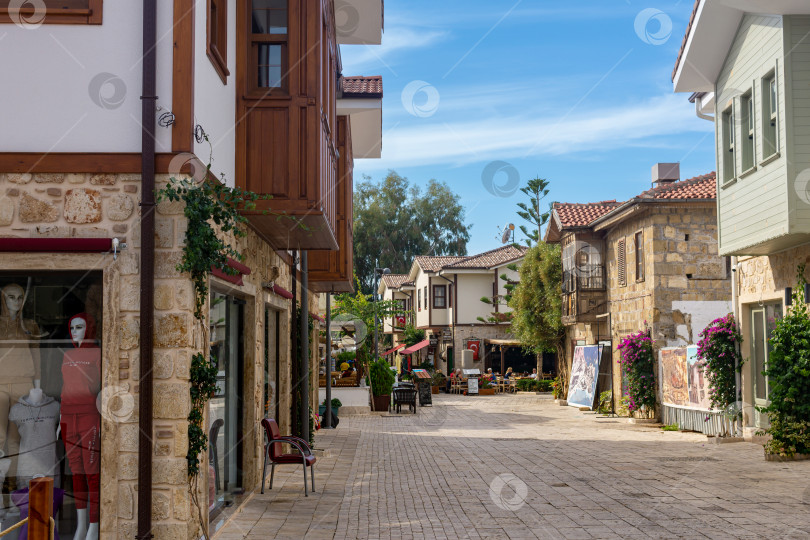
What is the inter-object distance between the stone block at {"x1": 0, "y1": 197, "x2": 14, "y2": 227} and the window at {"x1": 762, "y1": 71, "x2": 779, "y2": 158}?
10.7 meters

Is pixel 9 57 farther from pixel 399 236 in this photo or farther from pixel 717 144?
pixel 399 236

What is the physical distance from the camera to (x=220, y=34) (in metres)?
7.81

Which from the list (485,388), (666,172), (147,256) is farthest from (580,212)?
(147,256)

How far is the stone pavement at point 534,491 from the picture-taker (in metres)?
7.87

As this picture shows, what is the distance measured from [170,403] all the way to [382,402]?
66.7 feet

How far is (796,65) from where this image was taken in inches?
Answer: 487

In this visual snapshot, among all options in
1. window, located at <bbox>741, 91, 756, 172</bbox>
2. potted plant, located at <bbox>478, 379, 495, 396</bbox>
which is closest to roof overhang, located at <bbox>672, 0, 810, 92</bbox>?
window, located at <bbox>741, 91, 756, 172</bbox>

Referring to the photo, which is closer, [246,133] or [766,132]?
[246,133]

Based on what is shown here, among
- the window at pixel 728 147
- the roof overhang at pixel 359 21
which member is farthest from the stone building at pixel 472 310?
the roof overhang at pixel 359 21

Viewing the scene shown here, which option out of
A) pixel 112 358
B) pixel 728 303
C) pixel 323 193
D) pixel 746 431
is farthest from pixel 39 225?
pixel 728 303

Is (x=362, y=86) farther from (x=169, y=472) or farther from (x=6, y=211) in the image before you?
(x=169, y=472)

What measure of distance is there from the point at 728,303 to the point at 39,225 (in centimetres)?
1860

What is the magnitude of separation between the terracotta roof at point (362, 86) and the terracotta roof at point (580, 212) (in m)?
11.7

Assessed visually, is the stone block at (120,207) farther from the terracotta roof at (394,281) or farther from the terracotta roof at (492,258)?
the terracotta roof at (394,281)
